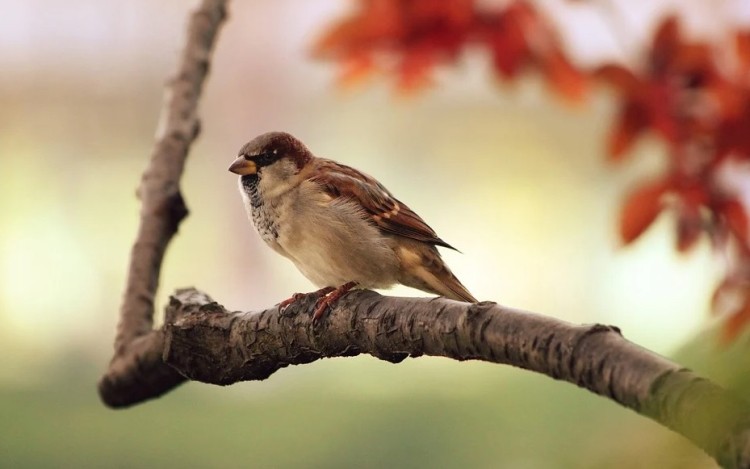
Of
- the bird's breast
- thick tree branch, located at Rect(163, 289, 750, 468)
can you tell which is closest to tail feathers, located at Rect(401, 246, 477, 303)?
the bird's breast

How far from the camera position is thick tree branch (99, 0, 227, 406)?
0.99 meters

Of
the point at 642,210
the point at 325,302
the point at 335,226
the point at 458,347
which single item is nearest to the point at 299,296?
the point at 325,302

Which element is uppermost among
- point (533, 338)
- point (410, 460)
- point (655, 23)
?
point (655, 23)

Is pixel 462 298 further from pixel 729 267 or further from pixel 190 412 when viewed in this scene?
pixel 190 412

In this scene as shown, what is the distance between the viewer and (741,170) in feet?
4.13

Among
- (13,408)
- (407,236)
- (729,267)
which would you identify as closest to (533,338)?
(407,236)

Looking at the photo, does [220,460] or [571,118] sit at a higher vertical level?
[571,118]

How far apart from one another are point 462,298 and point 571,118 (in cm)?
182

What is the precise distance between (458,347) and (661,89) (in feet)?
2.48

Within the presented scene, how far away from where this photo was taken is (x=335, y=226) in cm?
115

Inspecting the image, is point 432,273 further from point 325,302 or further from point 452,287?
point 325,302

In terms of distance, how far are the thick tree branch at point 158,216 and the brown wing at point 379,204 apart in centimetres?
19

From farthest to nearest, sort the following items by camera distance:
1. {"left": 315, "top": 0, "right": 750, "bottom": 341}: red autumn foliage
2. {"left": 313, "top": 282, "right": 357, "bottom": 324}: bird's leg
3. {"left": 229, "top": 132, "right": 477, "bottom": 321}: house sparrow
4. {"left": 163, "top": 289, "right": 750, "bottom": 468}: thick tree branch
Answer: {"left": 315, "top": 0, "right": 750, "bottom": 341}: red autumn foliage
{"left": 229, "top": 132, "right": 477, "bottom": 321}: house sparrow
{"left": 313, "top": 282, "right": 357, "bottom": 324}: bird's leg
{"left": 163, "top": 289, "right": 750, "bottom": 468}: thick tree branch

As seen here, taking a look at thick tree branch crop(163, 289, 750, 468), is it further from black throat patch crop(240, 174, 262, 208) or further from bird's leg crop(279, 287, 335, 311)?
black throat patch crop(240, 174, 262, 208)
